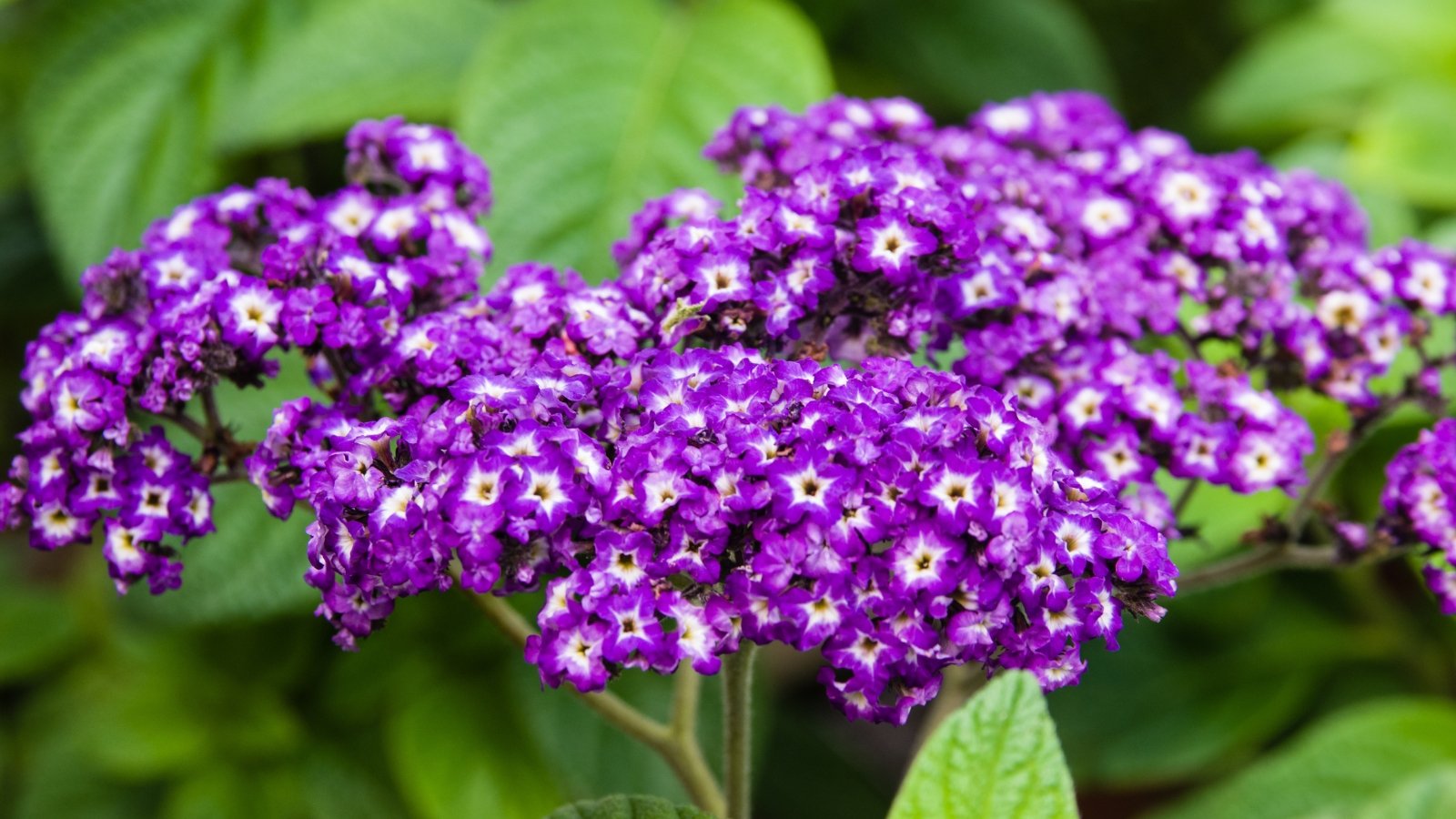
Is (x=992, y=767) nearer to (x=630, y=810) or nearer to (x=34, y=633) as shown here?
(x=630, y=810)

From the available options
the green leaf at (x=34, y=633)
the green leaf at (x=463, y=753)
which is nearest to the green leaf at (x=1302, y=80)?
the green leaf at (x=463, y=753)

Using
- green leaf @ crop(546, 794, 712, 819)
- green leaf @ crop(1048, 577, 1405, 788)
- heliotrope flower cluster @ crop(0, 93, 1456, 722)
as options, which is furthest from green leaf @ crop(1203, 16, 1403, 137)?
green leaf @ crop(546, 794, 712, 819)

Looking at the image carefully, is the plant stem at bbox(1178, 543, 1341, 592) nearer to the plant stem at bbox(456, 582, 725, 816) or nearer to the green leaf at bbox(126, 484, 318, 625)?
the plant stem at bbox(456, 582, 725, 816)

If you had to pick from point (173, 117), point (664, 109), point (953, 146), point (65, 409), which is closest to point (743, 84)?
point (664, 109)

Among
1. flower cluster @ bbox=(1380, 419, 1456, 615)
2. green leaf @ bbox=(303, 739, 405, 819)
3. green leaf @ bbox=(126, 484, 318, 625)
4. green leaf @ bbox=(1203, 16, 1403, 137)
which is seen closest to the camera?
flower cluster @ bbox=(1380, 419, 1456, 615)

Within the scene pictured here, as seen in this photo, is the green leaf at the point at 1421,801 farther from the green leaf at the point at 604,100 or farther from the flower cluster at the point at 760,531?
the green leaf at the point at 604,100

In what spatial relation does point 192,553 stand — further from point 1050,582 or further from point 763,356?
point 1050,582

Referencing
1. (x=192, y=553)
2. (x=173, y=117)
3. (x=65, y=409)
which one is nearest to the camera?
(x=65, y=409)
